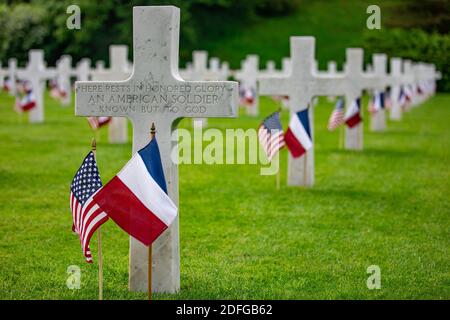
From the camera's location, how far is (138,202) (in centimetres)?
685

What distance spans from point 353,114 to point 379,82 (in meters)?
1.00

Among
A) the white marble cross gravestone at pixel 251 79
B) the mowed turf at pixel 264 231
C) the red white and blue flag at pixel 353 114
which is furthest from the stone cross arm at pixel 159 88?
the white marble cross gravestone at pixel 251 79

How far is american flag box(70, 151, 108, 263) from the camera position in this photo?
7.07m

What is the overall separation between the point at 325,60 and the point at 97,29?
14.4 meters

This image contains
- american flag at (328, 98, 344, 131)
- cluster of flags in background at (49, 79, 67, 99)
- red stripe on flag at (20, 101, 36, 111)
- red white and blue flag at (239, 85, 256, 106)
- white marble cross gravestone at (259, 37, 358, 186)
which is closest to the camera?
white marble cross gravestone at (259, 37, 358, 186)

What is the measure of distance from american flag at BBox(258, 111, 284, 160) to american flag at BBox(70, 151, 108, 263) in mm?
6028

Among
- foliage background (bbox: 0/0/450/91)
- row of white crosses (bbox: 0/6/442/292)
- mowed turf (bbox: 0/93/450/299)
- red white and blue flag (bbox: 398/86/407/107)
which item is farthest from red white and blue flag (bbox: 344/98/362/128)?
foliage background (bbox: 0/0/450/91)

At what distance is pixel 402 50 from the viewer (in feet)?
152

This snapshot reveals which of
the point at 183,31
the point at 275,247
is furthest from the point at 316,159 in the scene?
the point at 183,31

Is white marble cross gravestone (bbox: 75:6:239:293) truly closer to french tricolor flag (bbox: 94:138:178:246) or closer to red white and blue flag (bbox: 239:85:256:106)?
french tricolor flag (bbox: 94:138:178:246)

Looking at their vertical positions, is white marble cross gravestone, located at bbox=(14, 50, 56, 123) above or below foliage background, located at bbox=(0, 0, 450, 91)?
below

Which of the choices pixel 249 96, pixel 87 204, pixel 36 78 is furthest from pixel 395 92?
pixel 87 204

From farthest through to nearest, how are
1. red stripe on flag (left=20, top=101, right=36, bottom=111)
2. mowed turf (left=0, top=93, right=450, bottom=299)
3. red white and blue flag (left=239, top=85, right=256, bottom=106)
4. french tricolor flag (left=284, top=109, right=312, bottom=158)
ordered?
red white and blue flag (left=239, top=85, right=256, bottom=106) → red stripe on flag (left=20, top=101, right=36, bottom=111) → french tricolor flag (left=284, top=109, right=312, bottom=158) → mowed turf (left=0, top=93, right=450, bottom=299)
